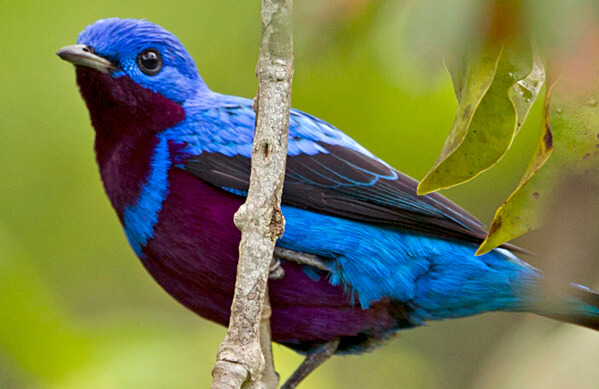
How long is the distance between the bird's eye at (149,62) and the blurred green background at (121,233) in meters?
0.46

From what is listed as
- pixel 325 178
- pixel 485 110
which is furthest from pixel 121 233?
pixel 485 110

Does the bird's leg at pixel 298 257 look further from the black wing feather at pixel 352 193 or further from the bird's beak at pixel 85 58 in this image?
the bird's beak at pixel 85 58

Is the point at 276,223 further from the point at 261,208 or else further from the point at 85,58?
the point at 85,58

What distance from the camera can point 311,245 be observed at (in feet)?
11.6

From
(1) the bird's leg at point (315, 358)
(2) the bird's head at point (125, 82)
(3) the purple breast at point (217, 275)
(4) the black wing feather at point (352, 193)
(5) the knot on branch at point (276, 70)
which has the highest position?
(5) the knot on branch at point (276, 70)

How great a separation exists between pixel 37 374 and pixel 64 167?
59.2 inches

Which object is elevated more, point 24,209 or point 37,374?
point 24,209

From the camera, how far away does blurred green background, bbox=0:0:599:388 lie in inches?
171

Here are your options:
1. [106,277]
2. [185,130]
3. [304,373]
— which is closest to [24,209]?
[106,277]

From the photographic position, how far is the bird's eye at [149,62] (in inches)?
157

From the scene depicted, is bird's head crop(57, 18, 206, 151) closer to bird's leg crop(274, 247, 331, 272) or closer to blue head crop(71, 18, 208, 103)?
blue head crop(71, 18, 208, 103)

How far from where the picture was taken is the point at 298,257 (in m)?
3.55

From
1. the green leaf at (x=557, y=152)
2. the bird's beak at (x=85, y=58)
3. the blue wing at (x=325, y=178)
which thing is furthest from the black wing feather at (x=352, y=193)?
the green leaf at (x=557, y=152)

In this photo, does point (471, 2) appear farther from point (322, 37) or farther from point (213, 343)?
point (213, 343)
